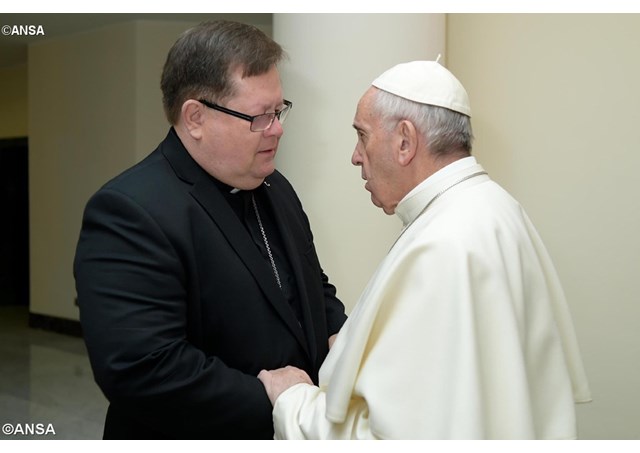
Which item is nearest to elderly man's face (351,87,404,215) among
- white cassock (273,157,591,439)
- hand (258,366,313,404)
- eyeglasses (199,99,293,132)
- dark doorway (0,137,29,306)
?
white cassock (273,157,591,439)

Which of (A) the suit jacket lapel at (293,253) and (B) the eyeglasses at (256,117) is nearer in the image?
(B) the eyeglasses at (256,117)

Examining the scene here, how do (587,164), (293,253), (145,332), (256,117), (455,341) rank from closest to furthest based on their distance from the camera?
(455,341), (145,332), (256,117), (293,253), (587,164)

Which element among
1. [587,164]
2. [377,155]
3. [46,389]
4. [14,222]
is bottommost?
[46,389]

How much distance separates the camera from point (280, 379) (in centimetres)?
202

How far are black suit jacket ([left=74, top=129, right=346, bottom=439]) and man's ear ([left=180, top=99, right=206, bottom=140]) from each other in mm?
67

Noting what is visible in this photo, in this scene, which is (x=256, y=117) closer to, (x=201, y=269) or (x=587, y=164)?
(x=201, y=269)

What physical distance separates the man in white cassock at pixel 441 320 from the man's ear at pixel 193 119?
1.72 ft

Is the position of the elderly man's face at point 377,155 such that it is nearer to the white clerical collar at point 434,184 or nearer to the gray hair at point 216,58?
the white clerical collar at point 434,184

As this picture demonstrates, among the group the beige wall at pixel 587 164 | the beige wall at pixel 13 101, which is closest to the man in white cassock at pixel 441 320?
the beige wall at pixel 587 164

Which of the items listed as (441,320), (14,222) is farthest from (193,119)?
(14,222)

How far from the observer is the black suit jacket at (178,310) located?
184 centimetres

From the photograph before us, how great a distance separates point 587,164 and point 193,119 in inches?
97.7
